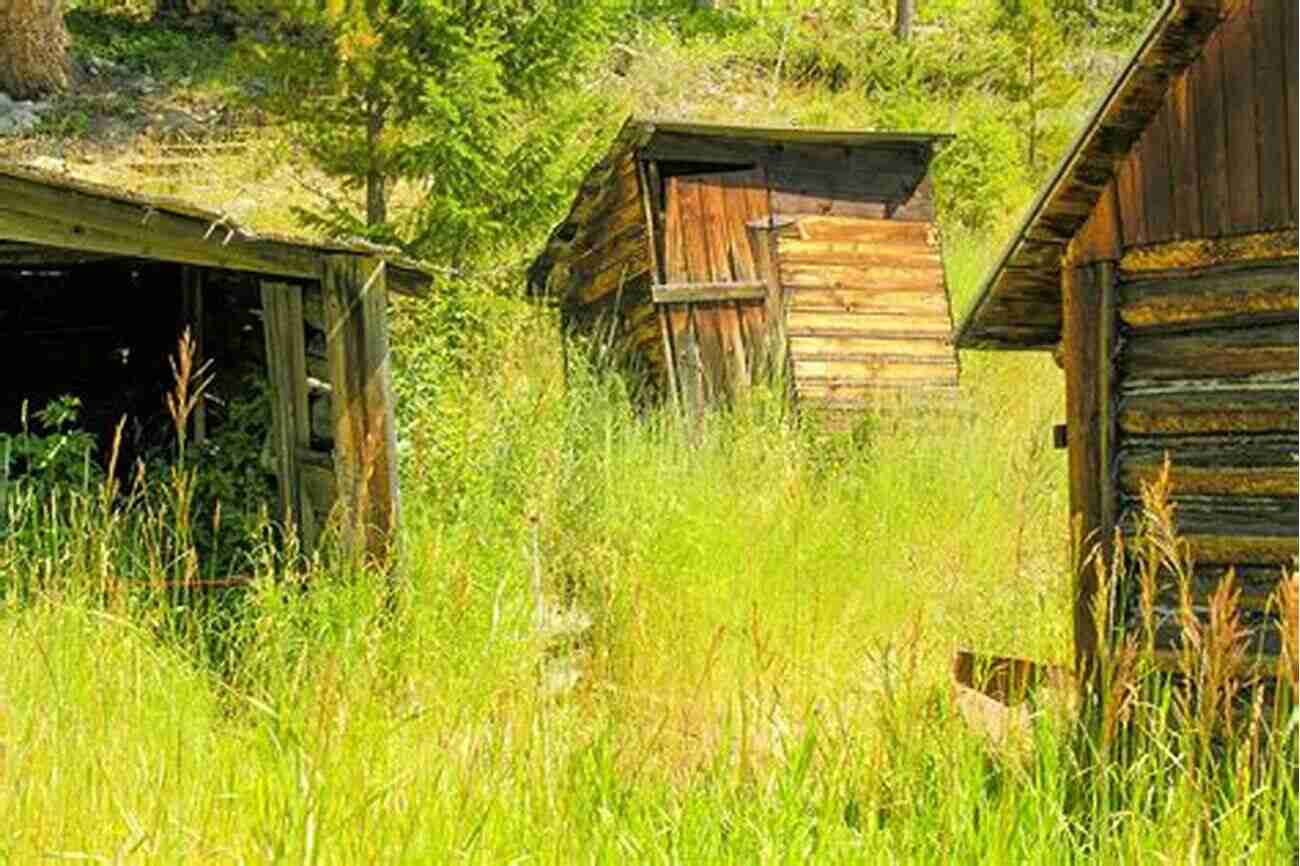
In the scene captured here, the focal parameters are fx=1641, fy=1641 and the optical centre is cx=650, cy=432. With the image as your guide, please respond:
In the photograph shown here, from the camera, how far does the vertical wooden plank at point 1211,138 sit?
6.56 meters

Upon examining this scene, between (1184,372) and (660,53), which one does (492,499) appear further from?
(660,53)

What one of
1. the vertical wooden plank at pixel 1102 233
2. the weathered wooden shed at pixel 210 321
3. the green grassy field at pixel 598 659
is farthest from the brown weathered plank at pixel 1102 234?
the weathered wooden shed at pixel 210 321

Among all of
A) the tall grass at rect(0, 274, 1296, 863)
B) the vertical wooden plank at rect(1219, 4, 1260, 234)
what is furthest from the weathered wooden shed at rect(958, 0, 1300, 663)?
the tall grass at rect(0, 274, 1296, 863)

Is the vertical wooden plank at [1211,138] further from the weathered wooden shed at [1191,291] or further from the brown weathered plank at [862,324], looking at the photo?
the brown weathered plank at [862,324]

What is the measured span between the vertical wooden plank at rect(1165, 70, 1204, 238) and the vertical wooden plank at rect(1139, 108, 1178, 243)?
0.02 m

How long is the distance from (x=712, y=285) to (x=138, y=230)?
7562 millimetres

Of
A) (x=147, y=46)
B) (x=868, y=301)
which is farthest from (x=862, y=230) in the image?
(x=147, y=46)

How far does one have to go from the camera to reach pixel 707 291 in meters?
15.2

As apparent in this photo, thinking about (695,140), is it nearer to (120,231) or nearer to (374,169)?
(374,169)

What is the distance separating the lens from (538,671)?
5.13 metres

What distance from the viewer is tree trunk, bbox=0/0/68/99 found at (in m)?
26.6

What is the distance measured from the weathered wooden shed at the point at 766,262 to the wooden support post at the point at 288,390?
211 inches

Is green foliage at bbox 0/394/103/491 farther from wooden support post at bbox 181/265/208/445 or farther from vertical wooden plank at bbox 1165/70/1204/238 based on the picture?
vertical wooden plank at bbox 1165/70/1204/238

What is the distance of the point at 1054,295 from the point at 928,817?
4.03m
